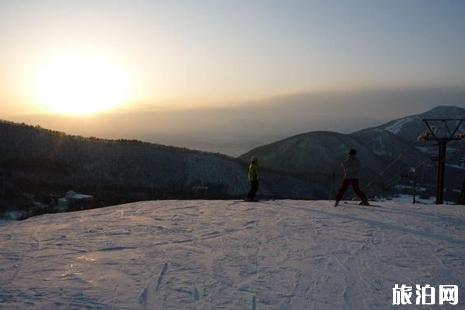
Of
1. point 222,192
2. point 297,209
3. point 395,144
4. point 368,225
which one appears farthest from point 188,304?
point 395,144

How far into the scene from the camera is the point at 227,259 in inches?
391

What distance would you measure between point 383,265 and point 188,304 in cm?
420

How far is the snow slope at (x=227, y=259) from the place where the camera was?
7.73 meters

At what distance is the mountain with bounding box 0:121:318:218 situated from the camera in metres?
Result: 45.5

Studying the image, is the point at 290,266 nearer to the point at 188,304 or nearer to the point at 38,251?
the point at 188,304

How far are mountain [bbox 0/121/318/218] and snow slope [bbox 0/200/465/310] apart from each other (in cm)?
2363

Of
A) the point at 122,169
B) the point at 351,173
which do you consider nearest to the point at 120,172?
the point at 122,169

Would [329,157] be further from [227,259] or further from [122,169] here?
[227,259]

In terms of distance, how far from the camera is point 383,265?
31.7ft

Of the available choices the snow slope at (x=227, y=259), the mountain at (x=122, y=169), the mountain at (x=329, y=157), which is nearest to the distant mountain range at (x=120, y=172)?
the mountain at (x=122, y=169)

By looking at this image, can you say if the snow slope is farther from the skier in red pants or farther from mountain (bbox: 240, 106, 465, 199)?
mountain (bbox: 240, 106, 465, 199)

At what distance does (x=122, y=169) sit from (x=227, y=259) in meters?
46.4

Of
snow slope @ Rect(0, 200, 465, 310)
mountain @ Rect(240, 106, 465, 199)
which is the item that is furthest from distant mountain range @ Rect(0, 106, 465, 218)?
mountain @ Rect(240, 106, 465, 199)

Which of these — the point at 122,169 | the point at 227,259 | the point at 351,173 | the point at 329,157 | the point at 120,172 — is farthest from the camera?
the point at 329,157
